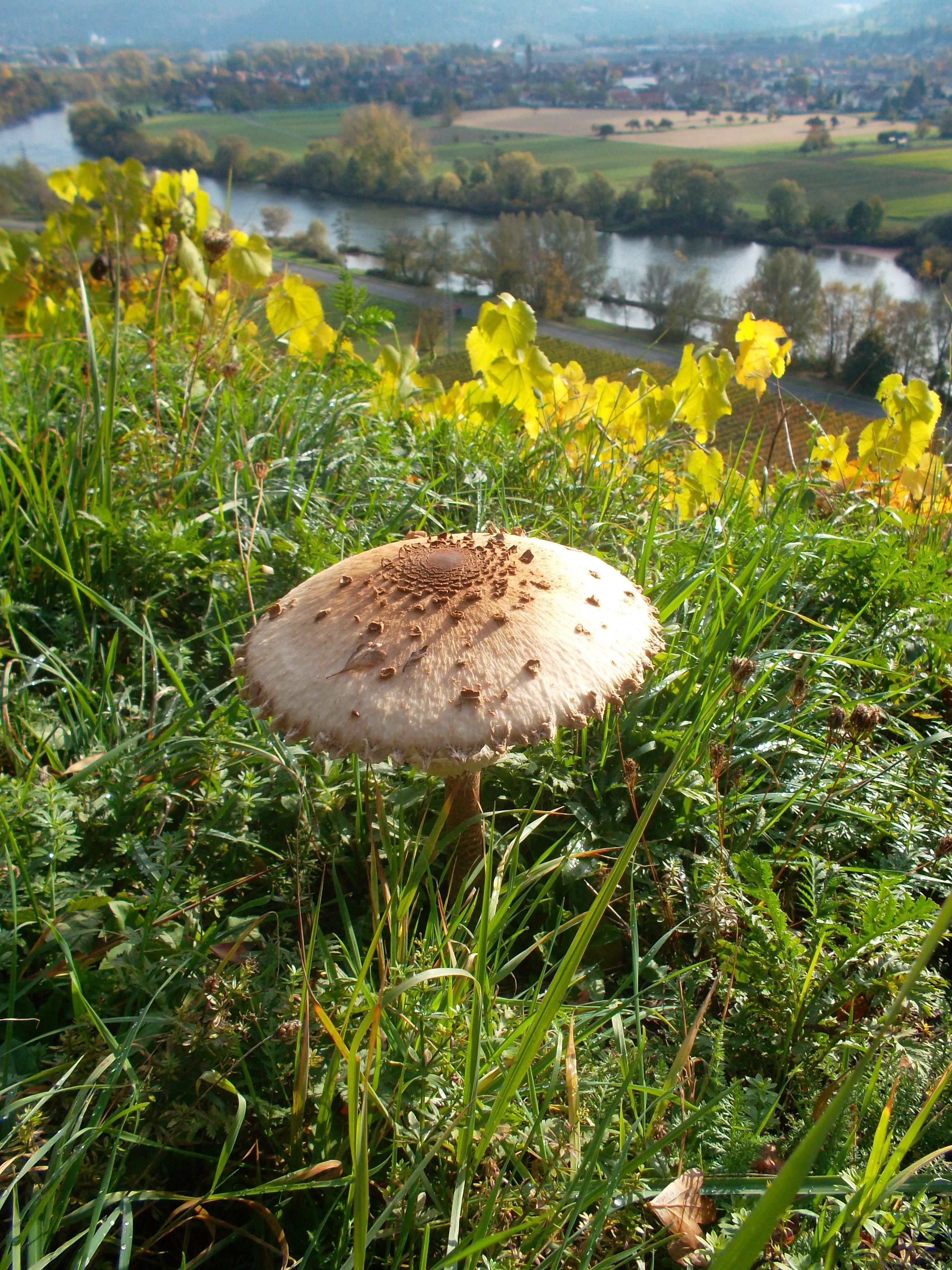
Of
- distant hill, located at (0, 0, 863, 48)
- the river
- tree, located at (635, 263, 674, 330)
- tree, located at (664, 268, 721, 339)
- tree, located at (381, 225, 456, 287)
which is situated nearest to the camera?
tree, located at (664, 268, 721, 339)

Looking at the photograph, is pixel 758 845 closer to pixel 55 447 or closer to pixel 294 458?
pixel 294 458

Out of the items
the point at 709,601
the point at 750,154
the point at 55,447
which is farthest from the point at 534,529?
the point at 750,154

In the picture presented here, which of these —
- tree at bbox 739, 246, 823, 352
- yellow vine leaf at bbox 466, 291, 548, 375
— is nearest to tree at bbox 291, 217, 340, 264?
tree at bbox 739, 246, 823, 352

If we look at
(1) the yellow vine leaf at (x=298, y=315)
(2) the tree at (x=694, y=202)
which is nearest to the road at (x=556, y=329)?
(1) the yellow vine leaf at (x=298, y=315)

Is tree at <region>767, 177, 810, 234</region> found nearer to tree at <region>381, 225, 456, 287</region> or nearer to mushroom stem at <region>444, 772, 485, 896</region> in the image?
tree at <region>381, 225, 456, 287</region>

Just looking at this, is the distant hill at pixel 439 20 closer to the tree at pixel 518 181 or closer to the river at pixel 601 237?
the river at pixel 601 237

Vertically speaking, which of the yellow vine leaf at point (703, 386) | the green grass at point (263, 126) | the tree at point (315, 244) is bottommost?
the yellow vine leaf at point (703, 386)
